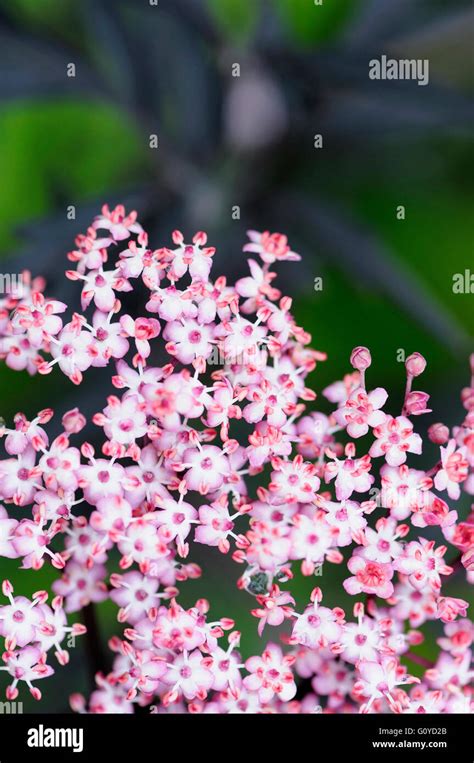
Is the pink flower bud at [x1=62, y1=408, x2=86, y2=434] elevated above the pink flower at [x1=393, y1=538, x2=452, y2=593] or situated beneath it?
elevated above

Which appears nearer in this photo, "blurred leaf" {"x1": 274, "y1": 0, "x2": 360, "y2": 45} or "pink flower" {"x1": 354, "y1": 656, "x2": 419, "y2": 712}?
"pink flower" {"x1": 354, "y1": 656, "x2": 419, "y2": 712}

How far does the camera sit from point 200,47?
815mm

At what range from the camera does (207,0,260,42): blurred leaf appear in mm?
843

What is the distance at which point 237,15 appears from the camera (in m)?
0.86

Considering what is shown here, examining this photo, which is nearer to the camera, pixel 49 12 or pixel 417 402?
pixel 417 402

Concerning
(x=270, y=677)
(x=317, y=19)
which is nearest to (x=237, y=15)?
(x=317, y=19)

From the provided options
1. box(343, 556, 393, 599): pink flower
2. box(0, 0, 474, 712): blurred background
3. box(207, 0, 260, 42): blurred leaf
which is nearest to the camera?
box(343, 556, 393, 599): pink flower

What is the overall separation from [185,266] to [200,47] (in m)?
0.43

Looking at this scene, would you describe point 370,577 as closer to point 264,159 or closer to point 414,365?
point 414,365

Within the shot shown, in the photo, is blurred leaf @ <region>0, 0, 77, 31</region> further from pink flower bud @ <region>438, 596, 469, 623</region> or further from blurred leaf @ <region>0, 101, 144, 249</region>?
pink flower bud @ <region>438, 596, 469, 623</region>

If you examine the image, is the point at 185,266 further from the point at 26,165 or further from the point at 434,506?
the point at 26,165

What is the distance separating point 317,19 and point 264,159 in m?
0.17

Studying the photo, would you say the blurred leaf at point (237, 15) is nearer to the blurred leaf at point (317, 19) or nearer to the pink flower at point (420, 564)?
the blurred leaf at point (317, 19)

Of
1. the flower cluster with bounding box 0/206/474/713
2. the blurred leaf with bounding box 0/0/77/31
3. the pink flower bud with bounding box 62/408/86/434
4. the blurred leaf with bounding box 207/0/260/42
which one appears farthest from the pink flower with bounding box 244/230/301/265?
the blurred leaf with bounding box 0/0/77/31
